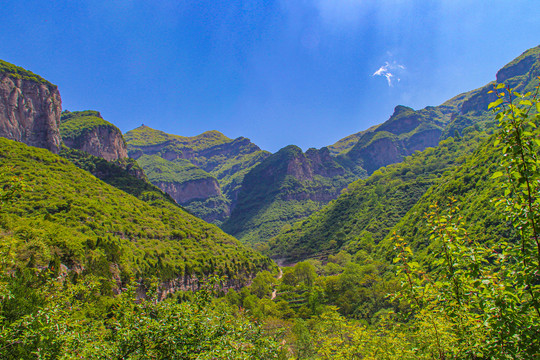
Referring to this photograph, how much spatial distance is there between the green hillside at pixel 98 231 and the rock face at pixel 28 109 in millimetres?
25112

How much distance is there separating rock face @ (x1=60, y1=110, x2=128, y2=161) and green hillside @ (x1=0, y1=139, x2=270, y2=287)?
187 ft

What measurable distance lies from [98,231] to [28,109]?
72.0 m

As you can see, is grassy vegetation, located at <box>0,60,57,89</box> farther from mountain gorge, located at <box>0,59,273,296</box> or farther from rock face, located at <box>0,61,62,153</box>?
mountain gorge, located at <box>0,59,273,296</box>

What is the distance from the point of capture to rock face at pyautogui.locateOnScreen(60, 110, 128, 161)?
11538 centimetres

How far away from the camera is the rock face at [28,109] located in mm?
77375

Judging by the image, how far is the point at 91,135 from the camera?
121m

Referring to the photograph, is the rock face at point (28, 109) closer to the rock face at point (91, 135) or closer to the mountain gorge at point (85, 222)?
the mountain gorge at point (85, 222)

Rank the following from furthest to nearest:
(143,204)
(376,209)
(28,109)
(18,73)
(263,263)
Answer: (376,209) → (18,73) → (28,109) → (263,263) → (143,204)

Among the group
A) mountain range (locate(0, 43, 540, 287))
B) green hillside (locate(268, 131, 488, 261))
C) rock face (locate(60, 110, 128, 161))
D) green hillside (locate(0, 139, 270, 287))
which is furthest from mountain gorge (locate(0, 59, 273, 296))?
green hillside (locate(268, 131, 488, 261))

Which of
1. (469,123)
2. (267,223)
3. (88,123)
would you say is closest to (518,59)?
(469,123)

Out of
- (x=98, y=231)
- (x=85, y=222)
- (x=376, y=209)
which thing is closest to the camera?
(x=98, y=231)

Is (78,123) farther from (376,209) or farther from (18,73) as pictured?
(376,209)

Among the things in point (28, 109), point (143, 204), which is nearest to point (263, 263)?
point (143, 204)

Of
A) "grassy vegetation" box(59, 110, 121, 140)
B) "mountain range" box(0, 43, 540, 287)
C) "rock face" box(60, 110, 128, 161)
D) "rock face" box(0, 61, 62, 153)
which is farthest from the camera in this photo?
"grassy vegetation" box(59, 110, 121, 140)
